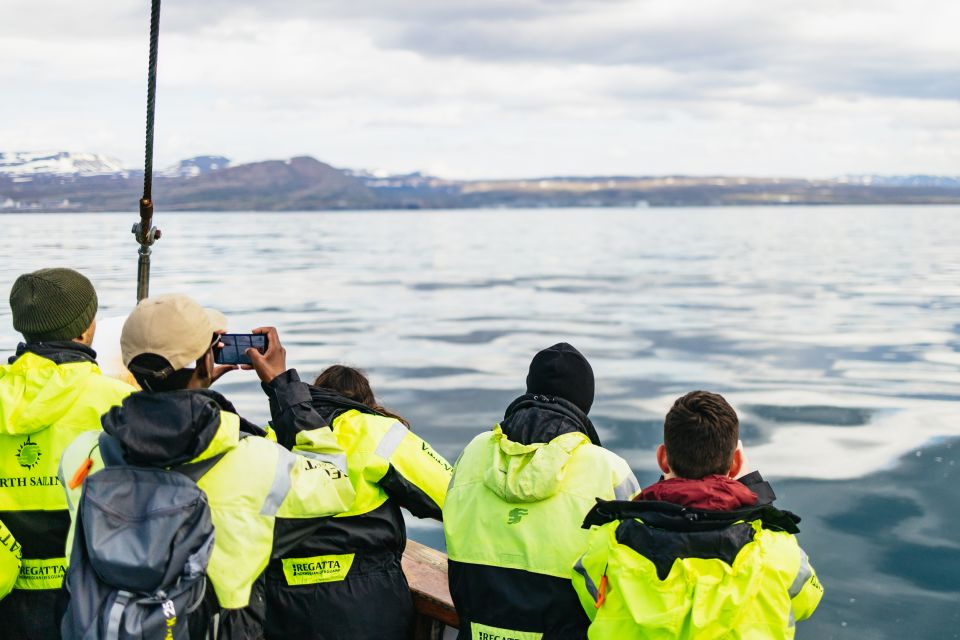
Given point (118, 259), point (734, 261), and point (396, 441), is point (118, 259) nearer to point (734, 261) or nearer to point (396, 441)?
point (734, 261)

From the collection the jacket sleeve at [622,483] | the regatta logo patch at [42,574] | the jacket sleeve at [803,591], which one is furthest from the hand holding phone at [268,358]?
the jacket sleeve at [803,591]

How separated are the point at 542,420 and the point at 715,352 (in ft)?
48.6

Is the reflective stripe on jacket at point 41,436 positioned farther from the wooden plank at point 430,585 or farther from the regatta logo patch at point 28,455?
the wooden plank at point 430,585

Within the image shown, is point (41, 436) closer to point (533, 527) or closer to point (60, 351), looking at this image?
point (60, 351)

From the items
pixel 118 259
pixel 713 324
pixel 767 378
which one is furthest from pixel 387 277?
pixel 767 378

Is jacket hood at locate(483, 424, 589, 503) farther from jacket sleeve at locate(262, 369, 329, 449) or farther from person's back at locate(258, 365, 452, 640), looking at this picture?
jacket sleeve at locate(262, 369, 329, 449)

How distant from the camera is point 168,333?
280cm

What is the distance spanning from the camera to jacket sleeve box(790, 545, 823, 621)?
285 centimetres

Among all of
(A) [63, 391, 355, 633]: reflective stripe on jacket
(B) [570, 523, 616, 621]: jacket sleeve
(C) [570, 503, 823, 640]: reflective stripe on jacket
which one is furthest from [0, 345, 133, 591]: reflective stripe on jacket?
(C) [570, 503, 823, 640]: reflective stripe on jacket

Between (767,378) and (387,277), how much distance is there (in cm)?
1978

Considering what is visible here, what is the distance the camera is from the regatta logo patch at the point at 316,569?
346cm

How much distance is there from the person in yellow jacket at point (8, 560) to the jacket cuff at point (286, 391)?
2.95ft

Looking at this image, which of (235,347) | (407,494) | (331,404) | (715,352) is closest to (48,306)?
(235,347)

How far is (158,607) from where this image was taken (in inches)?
102
